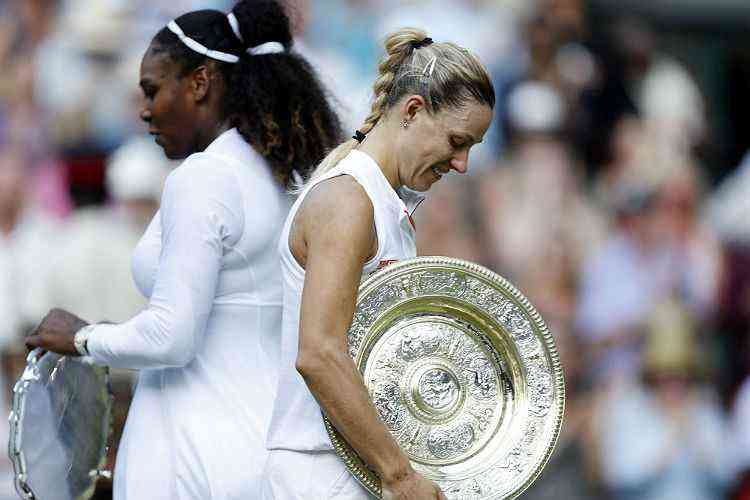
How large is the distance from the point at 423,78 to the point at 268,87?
644 millimetres

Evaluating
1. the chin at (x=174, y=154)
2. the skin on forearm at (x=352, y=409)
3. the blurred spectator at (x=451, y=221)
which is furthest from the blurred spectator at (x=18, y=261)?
the skin on forearm at (x=352, y=409)

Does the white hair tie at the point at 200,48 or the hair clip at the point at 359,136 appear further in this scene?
the white hair tie at the point at 200,48

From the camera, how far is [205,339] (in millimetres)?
2943

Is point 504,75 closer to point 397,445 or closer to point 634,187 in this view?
point 634,187

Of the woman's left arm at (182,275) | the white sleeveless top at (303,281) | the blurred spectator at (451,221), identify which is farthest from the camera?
the blurred spectator at (451,221)

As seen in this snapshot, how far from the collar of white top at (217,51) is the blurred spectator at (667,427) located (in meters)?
4.51

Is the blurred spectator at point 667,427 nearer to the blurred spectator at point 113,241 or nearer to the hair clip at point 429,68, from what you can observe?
the blurred spectator at point 113,241

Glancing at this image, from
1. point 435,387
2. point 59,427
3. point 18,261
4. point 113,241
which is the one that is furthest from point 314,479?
point 18,261

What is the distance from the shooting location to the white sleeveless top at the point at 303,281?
8.29 ft

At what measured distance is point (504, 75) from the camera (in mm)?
7277

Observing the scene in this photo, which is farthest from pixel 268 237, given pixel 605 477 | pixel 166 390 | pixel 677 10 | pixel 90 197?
pixel 677 10

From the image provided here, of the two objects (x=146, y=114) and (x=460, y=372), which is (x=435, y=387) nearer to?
(x=460, y=372)

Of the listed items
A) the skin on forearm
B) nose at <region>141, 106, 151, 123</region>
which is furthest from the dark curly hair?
the skin on forearm

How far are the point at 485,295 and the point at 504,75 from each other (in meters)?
4.75
